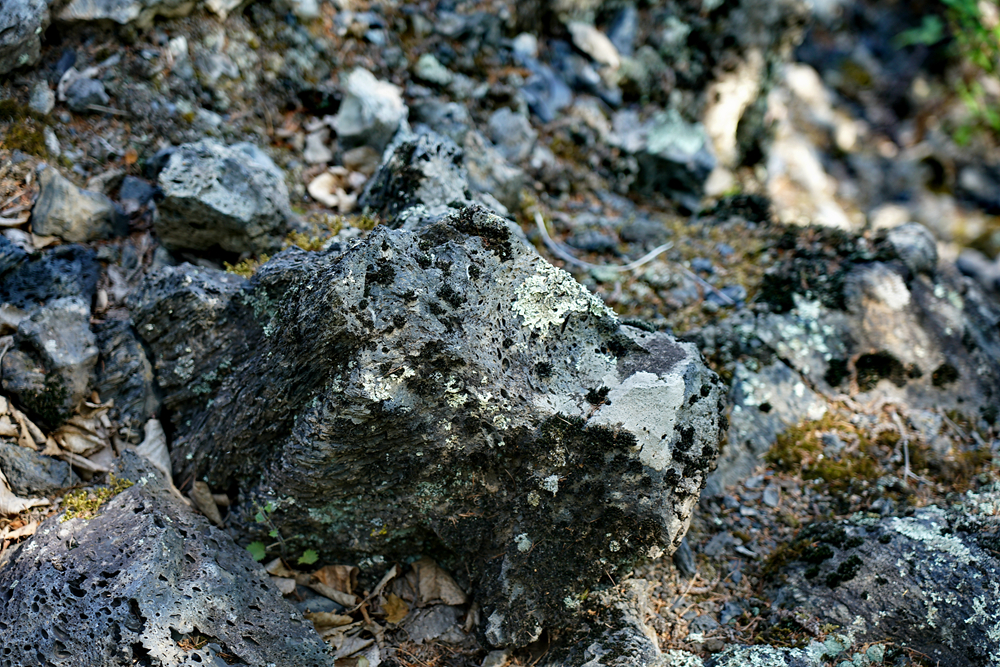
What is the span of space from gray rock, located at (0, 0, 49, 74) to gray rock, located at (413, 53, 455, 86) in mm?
3044

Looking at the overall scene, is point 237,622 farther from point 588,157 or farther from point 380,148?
point 588,157

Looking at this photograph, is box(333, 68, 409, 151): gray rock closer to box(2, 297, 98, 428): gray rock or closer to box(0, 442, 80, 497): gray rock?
box(2, 297, 98, 428): gray rock

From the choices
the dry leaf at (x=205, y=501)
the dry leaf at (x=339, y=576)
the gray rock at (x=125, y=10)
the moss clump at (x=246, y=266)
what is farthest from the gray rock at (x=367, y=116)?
the dry leaf at (x=339, y=576)

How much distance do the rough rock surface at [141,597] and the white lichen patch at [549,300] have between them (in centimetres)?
195

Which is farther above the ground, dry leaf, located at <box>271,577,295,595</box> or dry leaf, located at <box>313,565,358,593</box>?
dry leaf, located at <box>271,577,295,595</box>

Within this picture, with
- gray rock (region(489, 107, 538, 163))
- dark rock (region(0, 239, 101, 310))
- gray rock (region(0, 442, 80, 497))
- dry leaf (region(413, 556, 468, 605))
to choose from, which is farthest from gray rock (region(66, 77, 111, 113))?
dry leaf (region(413, 556, 468, 605))

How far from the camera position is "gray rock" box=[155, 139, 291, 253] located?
4.28 metres

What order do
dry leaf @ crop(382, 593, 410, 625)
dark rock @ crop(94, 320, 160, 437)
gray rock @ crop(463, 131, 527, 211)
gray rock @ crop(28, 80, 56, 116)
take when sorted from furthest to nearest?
gray rock @ crop(463, 131, 527, 211), gray rock @ crop(28, 80, 56, 116), dark rock @ crop(94, 320, 160, 437), dry leaf @ crop(382, 593, 410, 625)

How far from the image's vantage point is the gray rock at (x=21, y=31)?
4.44 meters

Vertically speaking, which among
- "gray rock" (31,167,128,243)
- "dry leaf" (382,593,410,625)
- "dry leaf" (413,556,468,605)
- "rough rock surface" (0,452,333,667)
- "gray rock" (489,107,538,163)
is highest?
"gray rock" (489,107,538,163)

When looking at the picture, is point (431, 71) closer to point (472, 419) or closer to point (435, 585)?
point (472, 419)

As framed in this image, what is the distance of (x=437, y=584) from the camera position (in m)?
3.70

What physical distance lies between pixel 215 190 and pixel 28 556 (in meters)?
2.40

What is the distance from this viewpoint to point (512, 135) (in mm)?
6410
